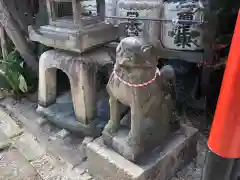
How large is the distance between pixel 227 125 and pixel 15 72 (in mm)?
1944

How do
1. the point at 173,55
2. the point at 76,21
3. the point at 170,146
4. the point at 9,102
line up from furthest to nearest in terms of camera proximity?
1. the point at 9,102
2. the point at 173,55
3. the point at 76,21
4. the point at 170,146

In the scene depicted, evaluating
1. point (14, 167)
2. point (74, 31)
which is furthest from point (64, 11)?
point (14, 167)

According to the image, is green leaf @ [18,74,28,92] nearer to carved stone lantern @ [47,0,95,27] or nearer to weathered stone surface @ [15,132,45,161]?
weathered stone surface @ [15,132,45,161]

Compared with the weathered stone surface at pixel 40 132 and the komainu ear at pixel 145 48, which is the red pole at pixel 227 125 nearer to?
the komainu ear at pixel 145 48

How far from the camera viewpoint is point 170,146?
57.5 inches

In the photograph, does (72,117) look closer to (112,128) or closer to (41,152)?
(41,152)

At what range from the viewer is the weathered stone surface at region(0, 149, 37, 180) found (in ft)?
5.50

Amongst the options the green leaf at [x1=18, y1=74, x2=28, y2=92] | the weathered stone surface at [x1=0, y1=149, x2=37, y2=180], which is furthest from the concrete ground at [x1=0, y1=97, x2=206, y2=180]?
the green leaf at [x1=18, y1=74, x2=28, y2=92]

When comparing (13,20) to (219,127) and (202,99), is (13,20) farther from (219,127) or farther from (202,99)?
(219,127)

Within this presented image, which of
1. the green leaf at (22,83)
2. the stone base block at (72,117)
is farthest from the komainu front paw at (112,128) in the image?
the green leaf at (22,83)

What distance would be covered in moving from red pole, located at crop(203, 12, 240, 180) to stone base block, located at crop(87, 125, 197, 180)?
1.20 feet

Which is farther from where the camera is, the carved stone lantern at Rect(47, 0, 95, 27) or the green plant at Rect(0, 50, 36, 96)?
the green plant at Rect(0, 50, 36, 96)

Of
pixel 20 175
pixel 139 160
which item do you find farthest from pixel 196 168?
pixel 20 175

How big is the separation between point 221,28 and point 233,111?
1.01 metres
